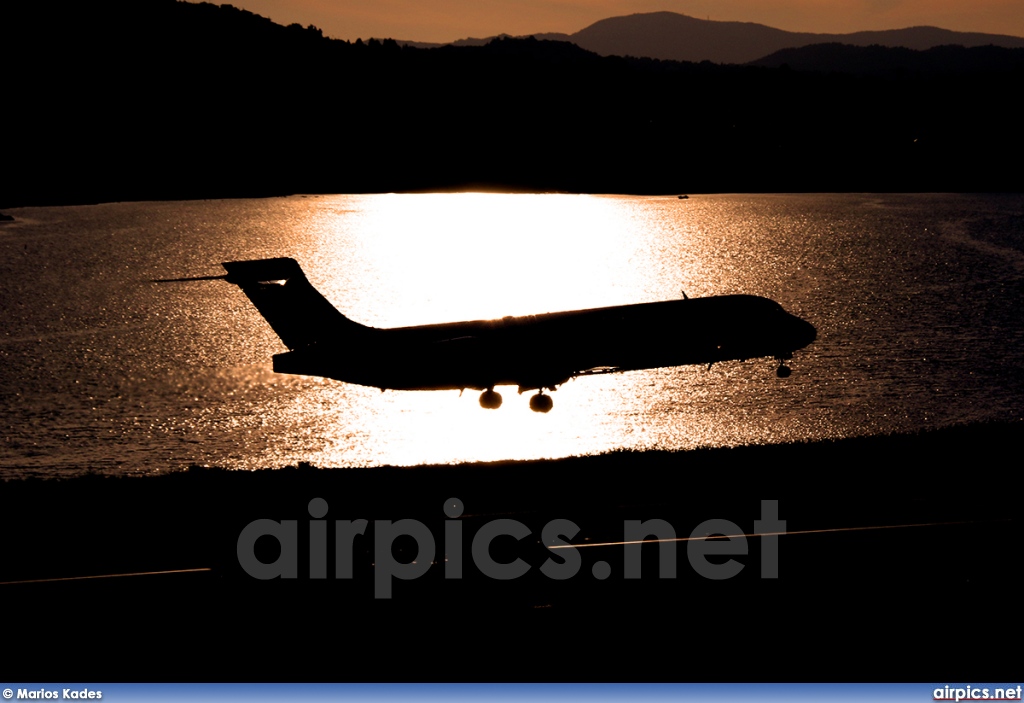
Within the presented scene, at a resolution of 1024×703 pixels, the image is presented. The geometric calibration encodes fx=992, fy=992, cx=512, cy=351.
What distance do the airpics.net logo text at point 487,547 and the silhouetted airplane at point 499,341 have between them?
57.8 feet

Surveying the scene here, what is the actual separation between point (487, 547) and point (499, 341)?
22.3 meters

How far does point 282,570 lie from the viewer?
2892cm

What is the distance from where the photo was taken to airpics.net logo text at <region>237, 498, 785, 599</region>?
27.5 metres

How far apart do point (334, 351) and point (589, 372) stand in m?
13.8

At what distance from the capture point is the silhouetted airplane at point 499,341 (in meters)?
51.8


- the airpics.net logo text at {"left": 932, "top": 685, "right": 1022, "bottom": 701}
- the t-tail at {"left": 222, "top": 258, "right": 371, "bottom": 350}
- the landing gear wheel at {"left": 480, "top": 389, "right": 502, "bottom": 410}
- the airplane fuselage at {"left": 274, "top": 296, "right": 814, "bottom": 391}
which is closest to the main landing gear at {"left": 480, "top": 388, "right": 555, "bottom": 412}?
the landing gear wheel at {"left": 480, "top": 389, "right": 502, "bottom": 410}

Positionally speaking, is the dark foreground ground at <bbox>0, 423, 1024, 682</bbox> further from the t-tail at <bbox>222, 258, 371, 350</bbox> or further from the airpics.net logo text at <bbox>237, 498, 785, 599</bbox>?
the t-tail at <bbox>222, 258, 371, 350</bbox>

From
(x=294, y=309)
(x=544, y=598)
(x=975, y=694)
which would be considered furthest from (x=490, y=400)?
(x=975, y=694)

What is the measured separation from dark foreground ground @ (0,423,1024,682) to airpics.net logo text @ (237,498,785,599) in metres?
A: 0.16

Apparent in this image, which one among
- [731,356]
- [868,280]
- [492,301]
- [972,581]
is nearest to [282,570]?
[972,581]

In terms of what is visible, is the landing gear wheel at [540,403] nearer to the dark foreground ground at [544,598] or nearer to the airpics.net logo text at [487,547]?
the dark foreground ground at [544,598]

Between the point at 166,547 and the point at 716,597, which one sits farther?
the point at 166,547

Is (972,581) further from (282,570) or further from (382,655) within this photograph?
(282,570)

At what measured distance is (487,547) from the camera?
31.1 meters
